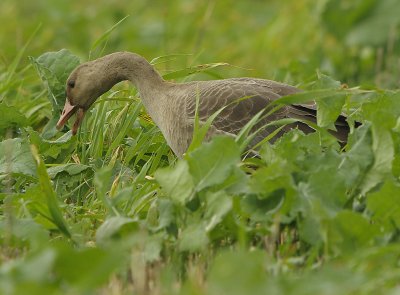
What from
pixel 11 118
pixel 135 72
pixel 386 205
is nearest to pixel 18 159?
pixel 11 118

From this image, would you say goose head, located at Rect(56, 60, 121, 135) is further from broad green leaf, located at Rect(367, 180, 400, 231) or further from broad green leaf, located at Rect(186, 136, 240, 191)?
broad green leaf, located at Rect(367, 180, 400, 231)

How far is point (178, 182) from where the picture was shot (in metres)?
4.94

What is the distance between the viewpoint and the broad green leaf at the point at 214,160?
4852 millimetres

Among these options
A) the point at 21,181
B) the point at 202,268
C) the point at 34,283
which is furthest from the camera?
the point at 21,181

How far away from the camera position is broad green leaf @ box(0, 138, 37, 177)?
5953 millimetres

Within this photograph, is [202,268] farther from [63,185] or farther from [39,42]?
[39,42]

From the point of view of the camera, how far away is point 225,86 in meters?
6.32

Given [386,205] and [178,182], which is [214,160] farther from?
[386,205]

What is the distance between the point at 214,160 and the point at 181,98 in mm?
1617

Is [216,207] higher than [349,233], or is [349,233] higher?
[216,207]

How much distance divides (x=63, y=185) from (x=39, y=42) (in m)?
5.28

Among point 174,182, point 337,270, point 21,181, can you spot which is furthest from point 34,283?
point 21,181

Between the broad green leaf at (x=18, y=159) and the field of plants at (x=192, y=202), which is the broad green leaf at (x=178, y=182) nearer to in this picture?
the field of plants at (x=192, y=202)

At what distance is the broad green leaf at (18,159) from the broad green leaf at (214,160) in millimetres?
1378
